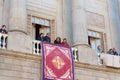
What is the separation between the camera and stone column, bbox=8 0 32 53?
16594 millimetres

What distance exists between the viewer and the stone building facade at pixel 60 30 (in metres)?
16.2

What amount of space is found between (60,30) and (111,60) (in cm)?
358

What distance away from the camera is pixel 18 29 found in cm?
1708

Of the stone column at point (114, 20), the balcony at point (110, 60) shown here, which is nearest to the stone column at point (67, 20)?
the balcony at point (110, 60)

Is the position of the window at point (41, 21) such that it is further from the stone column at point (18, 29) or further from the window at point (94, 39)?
the window at point (94, 39)

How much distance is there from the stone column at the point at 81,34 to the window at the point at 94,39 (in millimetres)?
2153

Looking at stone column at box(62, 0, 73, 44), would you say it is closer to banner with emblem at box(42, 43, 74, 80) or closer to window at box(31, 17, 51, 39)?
window at box(31, 17, 51, 39)

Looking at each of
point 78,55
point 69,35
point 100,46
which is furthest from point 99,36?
point 78,55

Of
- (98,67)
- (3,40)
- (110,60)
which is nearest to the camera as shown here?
(3,40)

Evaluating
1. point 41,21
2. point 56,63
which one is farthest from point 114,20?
point 56,63

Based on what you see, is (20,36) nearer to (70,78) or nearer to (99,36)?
(70,78)

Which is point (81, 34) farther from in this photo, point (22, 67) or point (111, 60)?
point (22, 67)

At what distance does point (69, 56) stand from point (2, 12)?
14.7 feet

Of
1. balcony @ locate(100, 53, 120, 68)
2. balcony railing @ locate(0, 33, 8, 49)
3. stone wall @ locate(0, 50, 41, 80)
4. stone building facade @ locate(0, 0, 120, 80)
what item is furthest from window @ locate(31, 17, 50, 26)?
stone wall @ locate(0, 50, 41, 80)
